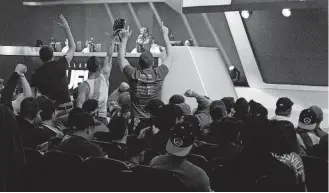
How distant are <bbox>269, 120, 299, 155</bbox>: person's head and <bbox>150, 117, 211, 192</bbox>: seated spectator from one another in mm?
499

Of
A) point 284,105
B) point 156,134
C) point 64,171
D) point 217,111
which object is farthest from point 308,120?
point 64,171

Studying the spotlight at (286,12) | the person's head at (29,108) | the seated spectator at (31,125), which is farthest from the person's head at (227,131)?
the spotlight at (286,12)

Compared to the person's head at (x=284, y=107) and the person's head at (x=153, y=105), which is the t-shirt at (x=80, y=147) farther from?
the person's head at (x=284, y=107)

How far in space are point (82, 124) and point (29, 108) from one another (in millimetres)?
648

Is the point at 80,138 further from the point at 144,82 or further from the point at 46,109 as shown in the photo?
the point at 144,82

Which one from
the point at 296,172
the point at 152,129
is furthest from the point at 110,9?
the point at 296,172

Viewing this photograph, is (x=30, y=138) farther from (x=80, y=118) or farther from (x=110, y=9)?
(x=110, y=9)

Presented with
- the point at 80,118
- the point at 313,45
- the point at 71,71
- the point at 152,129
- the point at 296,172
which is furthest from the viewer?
the point at 71,71

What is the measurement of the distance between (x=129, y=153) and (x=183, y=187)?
0.89 meters

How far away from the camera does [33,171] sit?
11.6 feet

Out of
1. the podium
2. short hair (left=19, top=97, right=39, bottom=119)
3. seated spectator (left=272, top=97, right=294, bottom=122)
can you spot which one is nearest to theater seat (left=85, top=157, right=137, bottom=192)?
short hair (left=19, top=97, right=39, bottom=119)

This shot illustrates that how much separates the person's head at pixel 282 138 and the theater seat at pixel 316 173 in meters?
0.28

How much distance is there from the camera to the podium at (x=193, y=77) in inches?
343

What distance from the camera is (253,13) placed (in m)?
8.77
